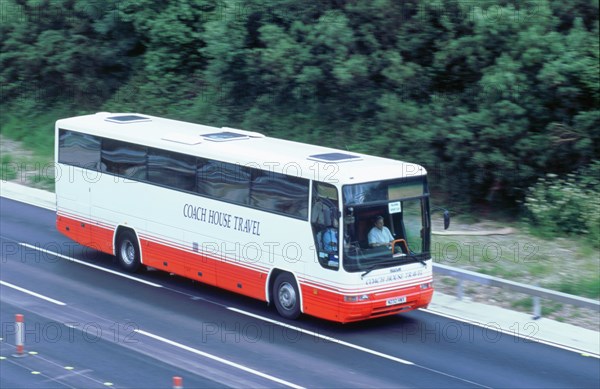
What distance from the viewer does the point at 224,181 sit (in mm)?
17109

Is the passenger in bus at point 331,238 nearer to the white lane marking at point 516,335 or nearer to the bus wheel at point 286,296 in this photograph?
the bus wheel at point 286,296

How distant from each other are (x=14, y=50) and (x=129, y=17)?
605 centimetres

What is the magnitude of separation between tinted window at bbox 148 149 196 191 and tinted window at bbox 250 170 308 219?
1.74 m

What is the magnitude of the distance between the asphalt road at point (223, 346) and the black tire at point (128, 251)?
1.39 ft

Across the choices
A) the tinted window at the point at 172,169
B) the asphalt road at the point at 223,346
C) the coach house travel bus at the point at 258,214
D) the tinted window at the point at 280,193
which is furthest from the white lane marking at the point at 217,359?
the tinted window at the point at 172,169

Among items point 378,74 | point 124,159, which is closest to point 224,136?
point 124,159

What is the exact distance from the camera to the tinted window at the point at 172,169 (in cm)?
1777

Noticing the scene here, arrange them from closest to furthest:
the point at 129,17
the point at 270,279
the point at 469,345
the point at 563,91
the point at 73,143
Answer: the point at 469,345 < the point at 270,279 < the point at 73,143 < the point at 563,91 < the point at 129,17

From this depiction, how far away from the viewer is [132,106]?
33.0m

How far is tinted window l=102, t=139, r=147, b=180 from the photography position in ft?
61.8

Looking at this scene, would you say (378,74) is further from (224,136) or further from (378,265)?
(378,265)

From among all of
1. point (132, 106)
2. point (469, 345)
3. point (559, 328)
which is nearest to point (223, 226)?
point (469, 345)

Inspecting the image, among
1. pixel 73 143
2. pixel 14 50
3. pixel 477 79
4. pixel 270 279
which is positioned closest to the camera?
pixel 270 279

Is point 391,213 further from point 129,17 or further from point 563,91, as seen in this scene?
point 129,17
